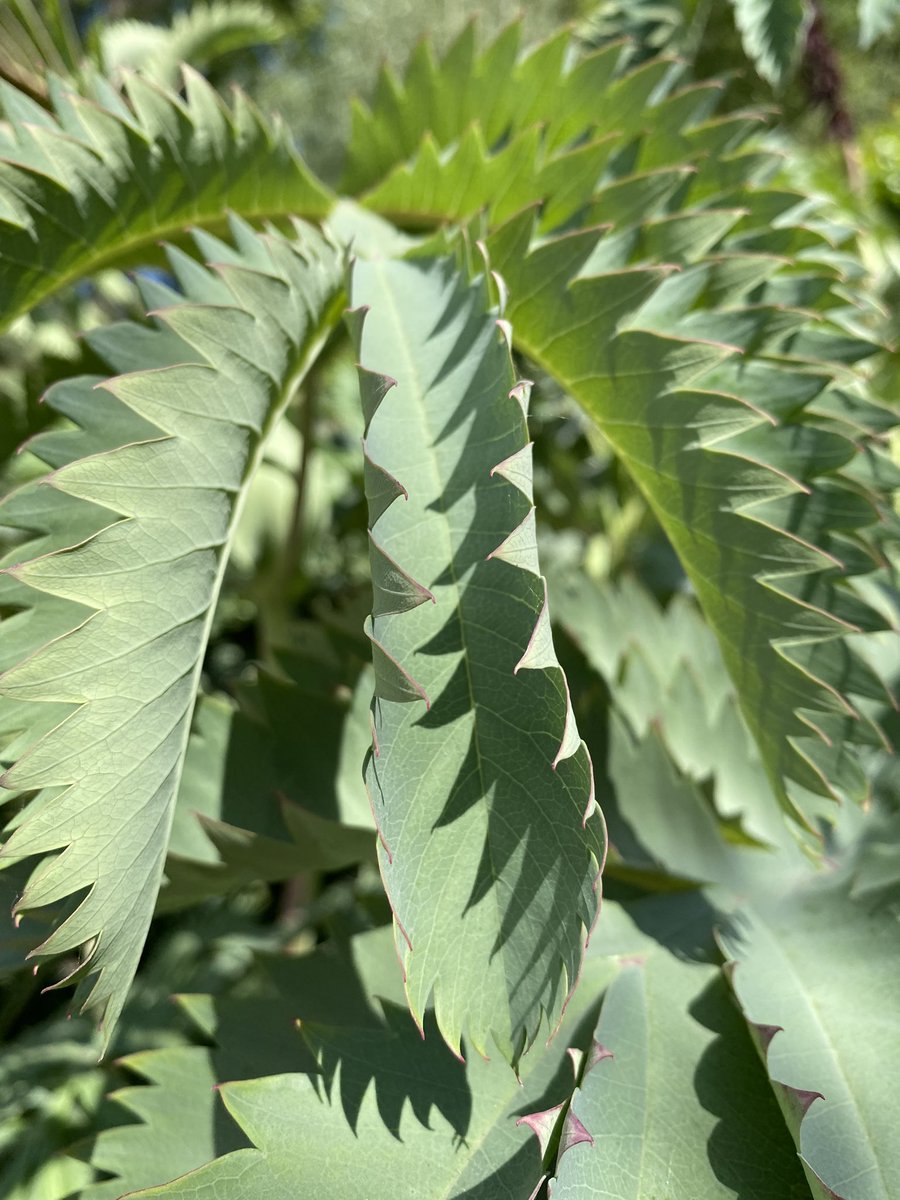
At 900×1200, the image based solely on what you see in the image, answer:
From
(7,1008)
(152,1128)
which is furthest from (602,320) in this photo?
(7,1008)

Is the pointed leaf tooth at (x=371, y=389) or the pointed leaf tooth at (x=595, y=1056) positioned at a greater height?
the pointed leaf tooth at (x=371, y=389)

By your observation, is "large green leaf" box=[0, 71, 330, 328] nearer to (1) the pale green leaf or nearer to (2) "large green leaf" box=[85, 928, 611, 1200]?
(2) "large green leaf" box=[85, 928, 611, 1200]

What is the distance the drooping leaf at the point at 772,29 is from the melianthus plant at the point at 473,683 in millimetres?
81

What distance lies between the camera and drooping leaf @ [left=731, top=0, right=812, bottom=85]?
33.3 inches

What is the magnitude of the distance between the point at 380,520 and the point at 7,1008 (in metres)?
0.75

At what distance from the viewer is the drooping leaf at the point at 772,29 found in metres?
0.84

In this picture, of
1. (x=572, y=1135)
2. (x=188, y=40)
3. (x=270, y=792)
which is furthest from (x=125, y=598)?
(x=188, y=40)

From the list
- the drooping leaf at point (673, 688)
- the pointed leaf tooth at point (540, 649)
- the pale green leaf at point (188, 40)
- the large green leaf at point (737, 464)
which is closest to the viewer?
the pointed leaf tooth at point (540, 649)

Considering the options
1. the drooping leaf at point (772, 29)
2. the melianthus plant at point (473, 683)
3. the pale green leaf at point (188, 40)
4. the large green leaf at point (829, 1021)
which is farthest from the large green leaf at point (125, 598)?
the pale green leaf at point (188, 40)

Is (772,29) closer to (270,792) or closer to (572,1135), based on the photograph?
(270,792)

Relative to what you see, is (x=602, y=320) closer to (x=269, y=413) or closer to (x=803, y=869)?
(x=269, y=413)

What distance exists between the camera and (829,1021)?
1.83 ft

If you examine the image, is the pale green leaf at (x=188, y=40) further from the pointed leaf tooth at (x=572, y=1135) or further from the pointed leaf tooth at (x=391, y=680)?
the pointed leaf tooth at (x=572, y=1135)

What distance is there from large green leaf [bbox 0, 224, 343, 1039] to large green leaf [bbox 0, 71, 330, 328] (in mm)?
107
